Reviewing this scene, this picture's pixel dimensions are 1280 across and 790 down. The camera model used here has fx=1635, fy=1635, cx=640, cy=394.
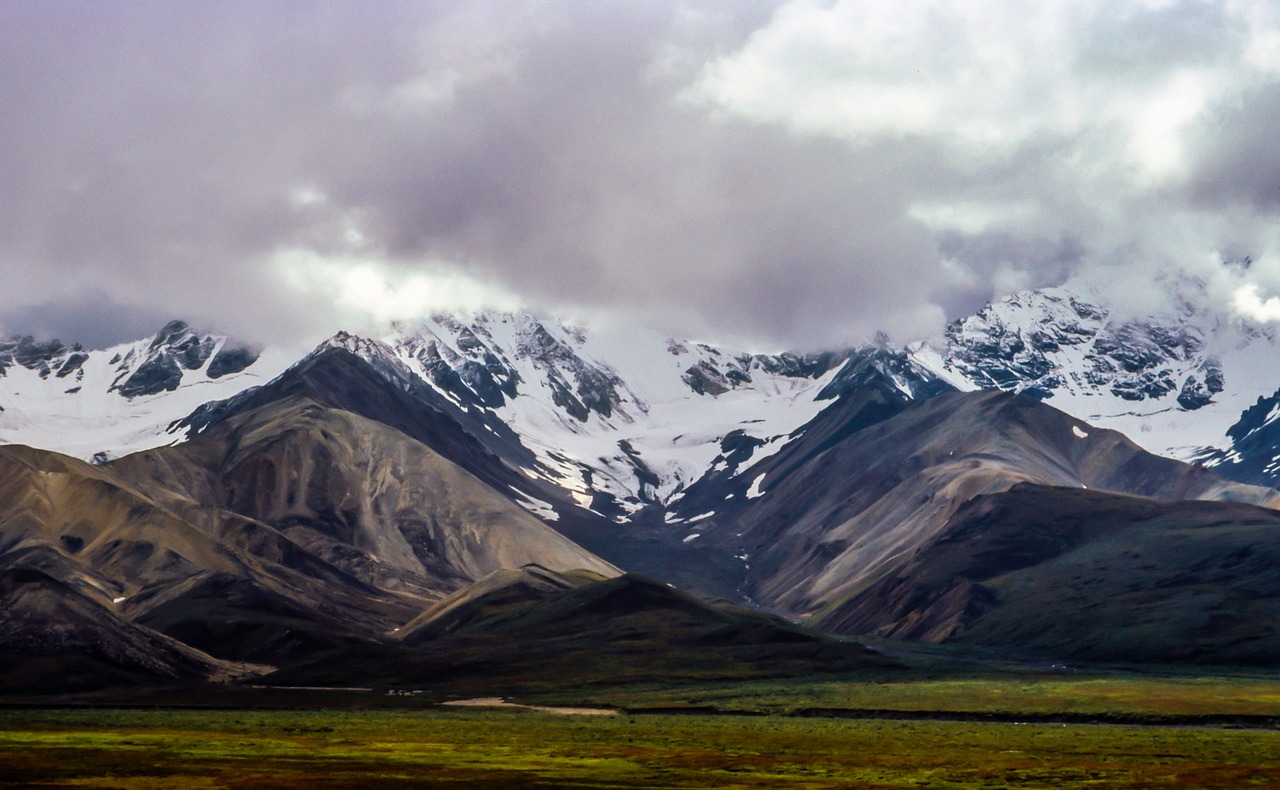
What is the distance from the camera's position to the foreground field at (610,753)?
113m

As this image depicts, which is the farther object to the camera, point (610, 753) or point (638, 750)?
point (638, 750)

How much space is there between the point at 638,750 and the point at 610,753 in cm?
416

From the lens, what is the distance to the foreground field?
11275 cm

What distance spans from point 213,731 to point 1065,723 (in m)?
95.7

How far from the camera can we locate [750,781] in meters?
112

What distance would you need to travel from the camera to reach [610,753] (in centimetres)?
13975

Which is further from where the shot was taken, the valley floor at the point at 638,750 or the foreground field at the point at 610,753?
the valley floor at the point at 638,750

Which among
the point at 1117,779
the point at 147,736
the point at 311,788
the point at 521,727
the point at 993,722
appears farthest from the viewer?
the point at 993,722

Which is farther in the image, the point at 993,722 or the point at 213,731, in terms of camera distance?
the point at 993,722

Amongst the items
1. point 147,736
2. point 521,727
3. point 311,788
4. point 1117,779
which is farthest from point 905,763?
point 147,736

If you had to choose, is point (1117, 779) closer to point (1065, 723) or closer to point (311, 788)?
point (311, 788)

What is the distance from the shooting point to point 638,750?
5635 inches

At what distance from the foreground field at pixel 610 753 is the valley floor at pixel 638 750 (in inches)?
7.4

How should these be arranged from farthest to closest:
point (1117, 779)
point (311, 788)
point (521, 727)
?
point (521, 727) < point (1117, 779) < point (311, 788)
